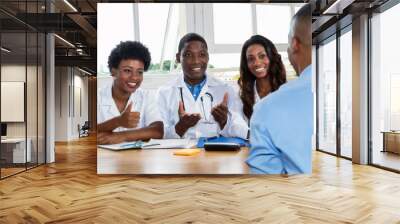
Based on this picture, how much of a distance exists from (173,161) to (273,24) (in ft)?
8.75

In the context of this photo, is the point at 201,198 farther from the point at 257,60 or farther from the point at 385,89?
the point at 385,89

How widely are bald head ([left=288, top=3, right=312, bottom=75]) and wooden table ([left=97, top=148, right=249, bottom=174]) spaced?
162 centimetres

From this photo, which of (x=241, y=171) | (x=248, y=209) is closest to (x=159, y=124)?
(x=241, y=171)

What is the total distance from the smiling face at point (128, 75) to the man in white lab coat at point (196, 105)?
1.30ft

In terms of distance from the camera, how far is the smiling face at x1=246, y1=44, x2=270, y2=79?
20.1 ft

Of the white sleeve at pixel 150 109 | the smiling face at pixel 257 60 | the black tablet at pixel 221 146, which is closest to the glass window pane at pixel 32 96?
the white sleeve at pixel 150 109

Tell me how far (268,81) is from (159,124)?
1.83m

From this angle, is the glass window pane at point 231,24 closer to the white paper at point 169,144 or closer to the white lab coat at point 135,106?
the white lab coat at point 135,106

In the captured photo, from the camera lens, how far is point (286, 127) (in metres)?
6.03

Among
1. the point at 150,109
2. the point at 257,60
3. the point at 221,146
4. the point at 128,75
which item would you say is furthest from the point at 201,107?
the point at 128,75

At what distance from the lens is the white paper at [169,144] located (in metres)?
6.14

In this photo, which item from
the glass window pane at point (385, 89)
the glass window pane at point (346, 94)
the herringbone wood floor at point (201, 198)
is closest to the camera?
the herringbone wood floor at point (201, 198)

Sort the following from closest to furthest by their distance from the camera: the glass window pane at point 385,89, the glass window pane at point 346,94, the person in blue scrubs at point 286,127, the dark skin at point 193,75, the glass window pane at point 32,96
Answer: the person in blue scrubs at point 286,127 < the dark skin at point 193,75 < the glass window pane at point 385,89 < the glass window pane at point 32,96 < the glass window pane at point 346,94

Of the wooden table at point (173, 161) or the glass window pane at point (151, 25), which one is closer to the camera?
the wooden table at point (173, 161)
